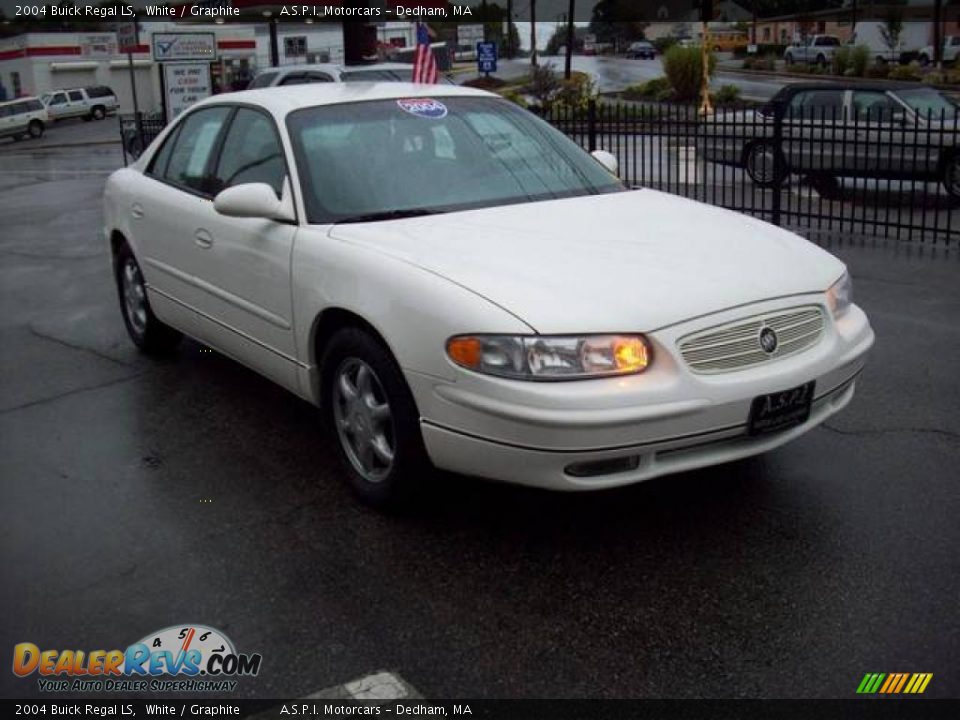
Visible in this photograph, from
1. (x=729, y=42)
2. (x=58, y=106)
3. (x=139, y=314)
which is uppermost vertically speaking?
(x=729, y=42)

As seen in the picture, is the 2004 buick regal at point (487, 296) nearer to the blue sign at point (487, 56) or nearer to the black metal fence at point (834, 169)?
the black metal fence at point (834, 169)

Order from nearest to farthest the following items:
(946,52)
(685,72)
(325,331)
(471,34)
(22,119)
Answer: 1. (325,331)
2. (685,72)
3. (471,34)
4. (22,119)
5. (946,52)

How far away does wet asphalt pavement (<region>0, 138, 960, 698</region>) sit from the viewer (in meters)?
3.30

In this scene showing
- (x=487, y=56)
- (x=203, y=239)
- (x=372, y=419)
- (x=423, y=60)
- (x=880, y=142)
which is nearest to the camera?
(x=372, y=419)

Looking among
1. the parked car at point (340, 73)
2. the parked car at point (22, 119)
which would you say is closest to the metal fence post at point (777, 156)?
the parked car at point (340, 73)

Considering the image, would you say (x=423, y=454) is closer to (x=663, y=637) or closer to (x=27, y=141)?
(x=663, y=637)

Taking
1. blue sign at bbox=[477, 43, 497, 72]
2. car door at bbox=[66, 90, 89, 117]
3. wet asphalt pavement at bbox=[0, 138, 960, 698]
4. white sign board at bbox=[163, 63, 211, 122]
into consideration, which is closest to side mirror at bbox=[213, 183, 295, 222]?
wet asphalt pavement at bbox=[0, 138, 960, 698]

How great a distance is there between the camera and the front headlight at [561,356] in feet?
11.9

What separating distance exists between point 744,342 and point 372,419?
4.69ft

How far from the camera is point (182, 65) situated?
19875 millimetres

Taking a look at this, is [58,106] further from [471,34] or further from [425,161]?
[425,161]

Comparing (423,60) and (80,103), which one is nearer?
(423,60)

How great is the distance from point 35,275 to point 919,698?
9058mm

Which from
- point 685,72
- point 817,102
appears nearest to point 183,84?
point 817,102
